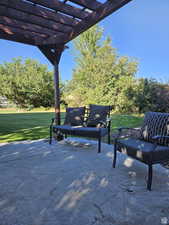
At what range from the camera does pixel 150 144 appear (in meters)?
2.21

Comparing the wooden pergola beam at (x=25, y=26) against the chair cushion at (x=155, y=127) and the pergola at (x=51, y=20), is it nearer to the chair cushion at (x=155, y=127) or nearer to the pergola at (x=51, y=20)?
the pergola at (x=51, y=20)

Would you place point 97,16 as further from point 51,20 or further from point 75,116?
point 75,116

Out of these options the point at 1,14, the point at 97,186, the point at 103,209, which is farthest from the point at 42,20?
the point at 103,209

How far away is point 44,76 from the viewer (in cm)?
1786

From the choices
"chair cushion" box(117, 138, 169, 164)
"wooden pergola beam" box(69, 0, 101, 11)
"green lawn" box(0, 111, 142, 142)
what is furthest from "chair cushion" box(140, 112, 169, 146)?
"green lawn" box(0, 111, 142, 142)

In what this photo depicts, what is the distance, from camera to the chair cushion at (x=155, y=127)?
2.27 m

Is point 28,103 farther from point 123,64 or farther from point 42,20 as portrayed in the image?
point 42,20

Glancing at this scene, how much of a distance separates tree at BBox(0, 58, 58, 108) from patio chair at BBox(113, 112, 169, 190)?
15876 mm

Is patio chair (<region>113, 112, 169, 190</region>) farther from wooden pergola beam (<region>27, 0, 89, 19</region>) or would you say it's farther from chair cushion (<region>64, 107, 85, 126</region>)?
wooden pergola beam (<region>27, 0, 89, 19</region>)

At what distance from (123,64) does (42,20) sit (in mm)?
10593

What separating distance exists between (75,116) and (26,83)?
47.7 ft

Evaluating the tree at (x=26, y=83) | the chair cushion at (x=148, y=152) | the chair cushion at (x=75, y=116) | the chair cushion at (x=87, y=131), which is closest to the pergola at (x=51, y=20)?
the chair cushion at (x=75, y=116)

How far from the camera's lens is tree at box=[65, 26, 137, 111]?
10891 mm

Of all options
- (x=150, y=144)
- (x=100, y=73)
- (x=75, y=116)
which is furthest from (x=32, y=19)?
(x=100, y=73)
